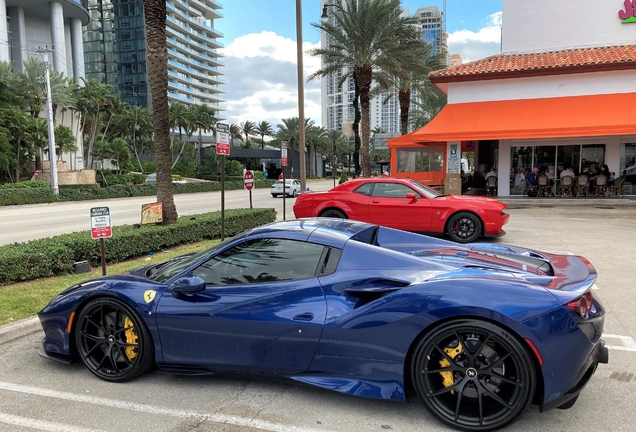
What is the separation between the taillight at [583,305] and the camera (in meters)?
2.69

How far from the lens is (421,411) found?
10.1 feet

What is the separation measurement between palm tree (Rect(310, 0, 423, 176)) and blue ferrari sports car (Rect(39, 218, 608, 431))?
842 inches

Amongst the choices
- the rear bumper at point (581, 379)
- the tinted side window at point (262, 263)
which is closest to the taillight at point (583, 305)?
the rear bumper at point (581, 379)

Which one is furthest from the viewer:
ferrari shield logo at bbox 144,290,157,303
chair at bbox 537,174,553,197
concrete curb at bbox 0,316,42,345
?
chair at bbox 537,174,553,197

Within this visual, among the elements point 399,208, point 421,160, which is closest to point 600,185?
point 421,160

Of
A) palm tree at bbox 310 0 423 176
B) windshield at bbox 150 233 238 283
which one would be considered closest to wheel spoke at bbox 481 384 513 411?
windshield at bbox 150 233 238 283

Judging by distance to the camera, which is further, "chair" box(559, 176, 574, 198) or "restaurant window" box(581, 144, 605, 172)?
"restaurant window" box(581, 144, 605, 172)

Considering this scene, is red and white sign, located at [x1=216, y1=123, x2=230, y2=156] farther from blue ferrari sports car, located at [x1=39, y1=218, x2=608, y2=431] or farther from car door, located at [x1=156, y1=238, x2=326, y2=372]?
car door, located at [x1=156, y1=238, x2=326, y2=372]

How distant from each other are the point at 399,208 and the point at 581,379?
7.47 metres

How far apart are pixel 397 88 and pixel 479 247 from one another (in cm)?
2812

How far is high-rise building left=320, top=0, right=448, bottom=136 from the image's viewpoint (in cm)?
6275

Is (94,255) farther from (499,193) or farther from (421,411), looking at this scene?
(499,193)

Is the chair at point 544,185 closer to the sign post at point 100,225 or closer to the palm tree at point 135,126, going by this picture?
the sign post at point 100,225

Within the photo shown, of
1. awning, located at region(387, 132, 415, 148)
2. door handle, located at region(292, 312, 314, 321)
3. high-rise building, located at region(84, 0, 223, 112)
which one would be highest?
high-rise building, located at region(84, 0, 223, 112)
